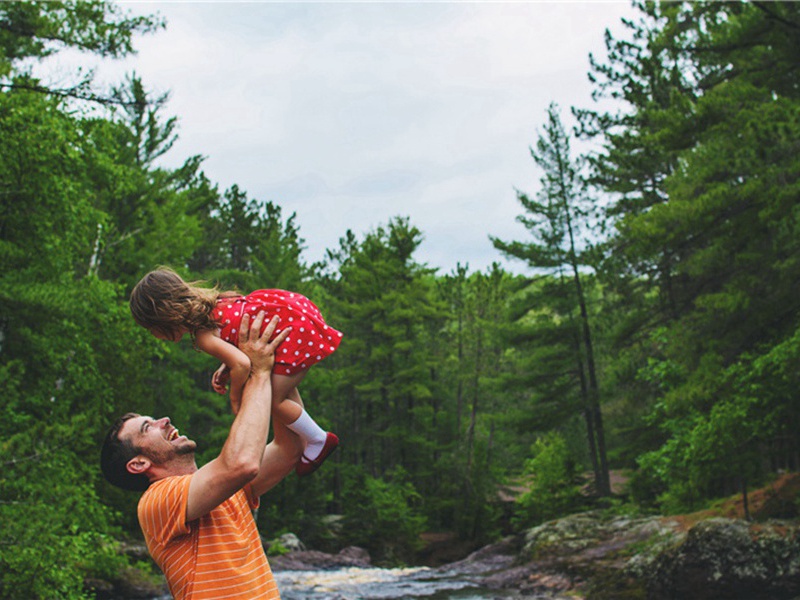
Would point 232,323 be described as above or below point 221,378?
above

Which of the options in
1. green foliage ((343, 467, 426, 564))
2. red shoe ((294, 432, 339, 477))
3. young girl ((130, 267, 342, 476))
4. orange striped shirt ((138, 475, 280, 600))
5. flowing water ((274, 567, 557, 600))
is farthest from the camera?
Result: green foliage ((343, 467, 426, 564))

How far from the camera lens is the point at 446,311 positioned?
32625mm

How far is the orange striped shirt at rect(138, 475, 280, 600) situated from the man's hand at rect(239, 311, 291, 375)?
1.34 feet

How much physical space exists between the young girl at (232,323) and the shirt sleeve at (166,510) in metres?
0.30

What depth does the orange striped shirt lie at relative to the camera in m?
2.11

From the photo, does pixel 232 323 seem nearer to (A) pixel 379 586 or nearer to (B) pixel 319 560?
(A) pixel 379 586

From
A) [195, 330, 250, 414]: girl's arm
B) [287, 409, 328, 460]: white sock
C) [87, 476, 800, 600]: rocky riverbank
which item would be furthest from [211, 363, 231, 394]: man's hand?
[87, 476, 800, 600]: rocky riverbank

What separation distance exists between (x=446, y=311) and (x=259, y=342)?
100 feet

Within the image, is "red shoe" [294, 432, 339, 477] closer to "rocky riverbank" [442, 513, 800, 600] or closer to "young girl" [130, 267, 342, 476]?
"young girl" [130, 267, 342, 476]

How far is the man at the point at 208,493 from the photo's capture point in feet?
6.66

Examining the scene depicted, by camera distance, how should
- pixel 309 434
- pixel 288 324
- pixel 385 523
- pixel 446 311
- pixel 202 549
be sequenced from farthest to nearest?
pixel 446 311
pixel 385 523
pixel 309 434
pixel 288 324
pixel 202 549

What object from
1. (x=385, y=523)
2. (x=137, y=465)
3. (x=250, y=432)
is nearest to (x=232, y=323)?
(x=250, y=432)

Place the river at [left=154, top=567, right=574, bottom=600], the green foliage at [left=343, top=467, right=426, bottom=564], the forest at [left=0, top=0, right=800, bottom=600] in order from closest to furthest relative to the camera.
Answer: the forest at [left=0, top=0, right=800, bottom=600]
the river at [left=154, top=567, right=574, bottom=600]
the green foliage at [left=343, top=467, right=426, bottom=564]

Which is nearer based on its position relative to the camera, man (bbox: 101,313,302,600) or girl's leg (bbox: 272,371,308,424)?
man (bbox: 101,313,302,600)
